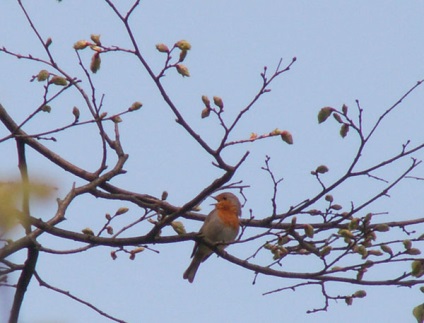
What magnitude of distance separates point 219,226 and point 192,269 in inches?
29.6

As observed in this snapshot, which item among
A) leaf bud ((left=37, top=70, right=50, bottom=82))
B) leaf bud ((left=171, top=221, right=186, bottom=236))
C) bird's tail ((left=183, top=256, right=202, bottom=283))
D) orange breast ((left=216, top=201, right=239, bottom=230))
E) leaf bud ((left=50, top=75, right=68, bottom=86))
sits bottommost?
leaf bud ((left=171, top=221, right=186, bottom=236))

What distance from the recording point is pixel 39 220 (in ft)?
15.6

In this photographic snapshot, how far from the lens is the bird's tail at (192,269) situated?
859cm

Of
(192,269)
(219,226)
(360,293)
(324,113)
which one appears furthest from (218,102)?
(192,269)

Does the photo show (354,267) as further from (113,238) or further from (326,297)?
(113,238)

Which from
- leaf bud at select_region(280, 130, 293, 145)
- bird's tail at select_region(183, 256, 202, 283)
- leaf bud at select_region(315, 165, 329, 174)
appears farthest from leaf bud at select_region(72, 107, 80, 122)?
bird's tail at select_region(183, 256, 202, 283)

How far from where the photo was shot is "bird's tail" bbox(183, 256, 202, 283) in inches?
338

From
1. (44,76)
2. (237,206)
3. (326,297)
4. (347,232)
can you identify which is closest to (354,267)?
(347,232)

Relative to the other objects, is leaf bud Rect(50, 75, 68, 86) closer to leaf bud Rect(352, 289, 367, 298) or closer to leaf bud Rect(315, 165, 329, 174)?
leaf bud Rect(315, 165, 329, 174)

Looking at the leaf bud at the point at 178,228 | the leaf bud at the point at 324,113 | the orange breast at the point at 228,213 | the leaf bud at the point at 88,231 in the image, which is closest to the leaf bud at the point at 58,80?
the leaf bud at the point at 88,231

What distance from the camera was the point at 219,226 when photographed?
26.9ft

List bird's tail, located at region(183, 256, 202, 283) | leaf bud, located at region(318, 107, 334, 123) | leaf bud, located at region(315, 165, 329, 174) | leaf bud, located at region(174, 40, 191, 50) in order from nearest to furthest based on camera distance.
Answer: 1. leaf bud, located at region(174, 40, 191, 50)
2. leaf bud, located at region(318, 107, 334, 123)
3. leaf bud, located at region(315, 165, 329, 174)
4. bird's tail, located at region(183, 256, 202, 283)

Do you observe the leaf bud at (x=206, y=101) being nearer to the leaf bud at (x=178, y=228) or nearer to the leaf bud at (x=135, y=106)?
the leaf bud at (x=135, y=106)

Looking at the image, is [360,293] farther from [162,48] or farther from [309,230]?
[162,48]
